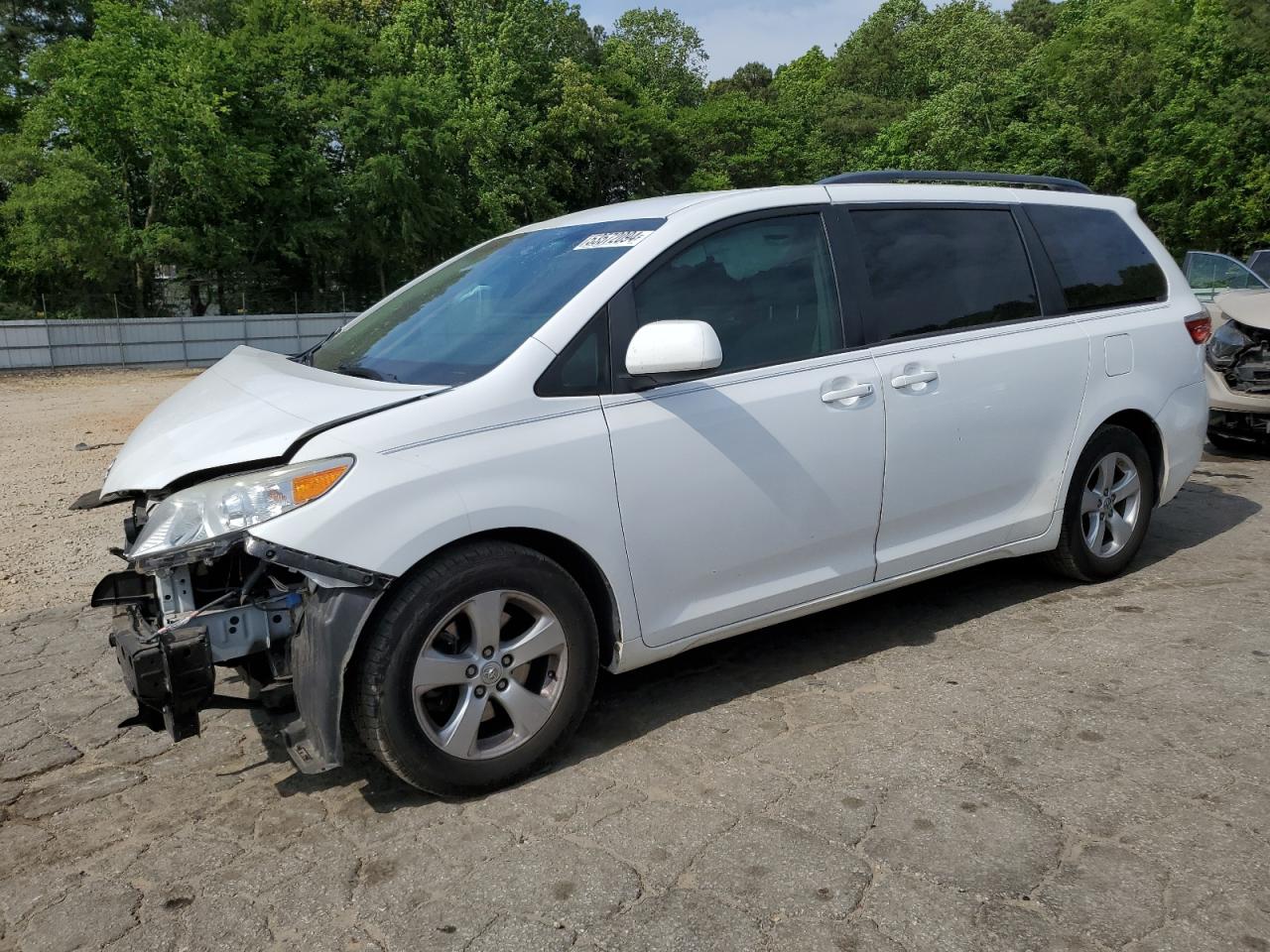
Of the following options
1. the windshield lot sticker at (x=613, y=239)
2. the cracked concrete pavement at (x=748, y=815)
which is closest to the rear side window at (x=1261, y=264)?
the cracked concrete pavement at (x=748, y=815)

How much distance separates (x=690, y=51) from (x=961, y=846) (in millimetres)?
77070

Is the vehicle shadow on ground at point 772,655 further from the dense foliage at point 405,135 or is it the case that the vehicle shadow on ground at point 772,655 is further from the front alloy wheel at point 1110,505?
the dense foliage at point 405,135

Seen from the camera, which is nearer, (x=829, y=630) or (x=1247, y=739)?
(x=1247, y=739)

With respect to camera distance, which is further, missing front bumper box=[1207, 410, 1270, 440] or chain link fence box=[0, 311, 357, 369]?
chain link fence box=[0, 311, 357, 369]

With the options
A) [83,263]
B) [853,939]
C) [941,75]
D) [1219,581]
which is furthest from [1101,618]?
[941,75]

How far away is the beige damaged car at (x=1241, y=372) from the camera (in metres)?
8.09

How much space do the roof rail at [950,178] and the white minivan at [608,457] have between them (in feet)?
0.12

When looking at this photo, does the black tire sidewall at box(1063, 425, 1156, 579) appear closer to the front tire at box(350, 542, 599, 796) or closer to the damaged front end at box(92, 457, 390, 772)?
the front tire at box(350, 542, 599, 796)

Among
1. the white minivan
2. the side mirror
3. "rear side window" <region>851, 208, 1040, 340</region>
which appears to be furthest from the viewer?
"rear side window" <region>851, 208, 1040, 340</region>

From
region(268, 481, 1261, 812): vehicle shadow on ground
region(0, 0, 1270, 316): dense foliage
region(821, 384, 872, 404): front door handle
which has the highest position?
region(0, 0, 1270, 316): dense foliage

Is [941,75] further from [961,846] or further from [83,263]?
[961,846]

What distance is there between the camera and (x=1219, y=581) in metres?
5.19

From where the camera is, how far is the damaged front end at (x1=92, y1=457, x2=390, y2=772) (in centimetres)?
292

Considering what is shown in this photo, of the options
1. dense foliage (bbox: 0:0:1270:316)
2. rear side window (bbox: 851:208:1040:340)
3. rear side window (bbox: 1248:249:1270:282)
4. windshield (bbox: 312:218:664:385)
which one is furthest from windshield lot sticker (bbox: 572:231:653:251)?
dense foliage (bbox: 0:0:1270:316)
